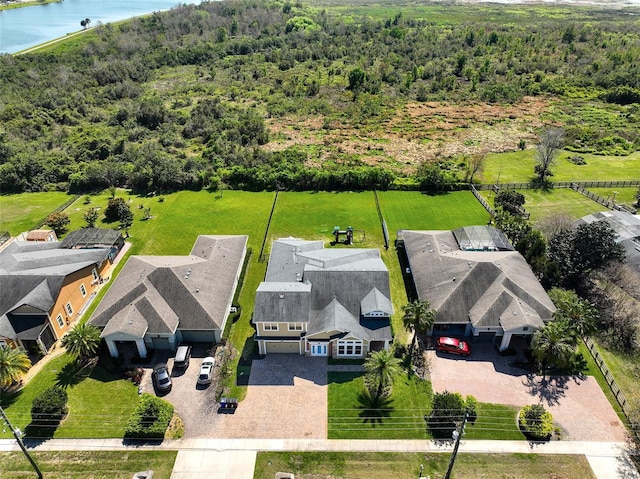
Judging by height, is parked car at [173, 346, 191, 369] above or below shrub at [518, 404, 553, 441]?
above

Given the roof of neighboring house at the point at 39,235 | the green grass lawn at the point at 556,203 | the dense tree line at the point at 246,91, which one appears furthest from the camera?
the dense tree line at the point at 246,91

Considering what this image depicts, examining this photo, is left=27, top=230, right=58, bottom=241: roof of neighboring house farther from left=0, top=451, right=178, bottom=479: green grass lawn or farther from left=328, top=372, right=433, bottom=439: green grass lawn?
left=328, top=372, right=433, bottom=439: green grass lawn

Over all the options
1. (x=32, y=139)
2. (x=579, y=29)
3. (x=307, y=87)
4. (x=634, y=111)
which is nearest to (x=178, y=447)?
(x=32, y=139)

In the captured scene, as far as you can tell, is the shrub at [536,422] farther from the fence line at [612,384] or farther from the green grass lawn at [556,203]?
the green grass lawn at [556,203]

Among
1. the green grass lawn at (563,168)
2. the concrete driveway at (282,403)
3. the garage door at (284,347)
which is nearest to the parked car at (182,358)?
the concrete driveway at (282,403)

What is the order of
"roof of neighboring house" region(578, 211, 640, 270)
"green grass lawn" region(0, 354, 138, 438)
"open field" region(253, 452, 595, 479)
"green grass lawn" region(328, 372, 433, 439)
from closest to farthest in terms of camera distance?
"open field" region(253, 452, 595, 479)
"green grass lawn" region(328, 372, 433, 439)
"green grass lawn" region(0, 354, 138, 438)
"roof of neighboring house" region(578, 211, 640, 270)

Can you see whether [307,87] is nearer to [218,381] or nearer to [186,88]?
[186,88]

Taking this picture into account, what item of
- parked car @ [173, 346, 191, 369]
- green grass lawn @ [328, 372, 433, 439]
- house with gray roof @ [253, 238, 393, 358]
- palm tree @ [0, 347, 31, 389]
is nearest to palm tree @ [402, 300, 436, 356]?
house with gray roof @ [253, 238, 393, 358]
